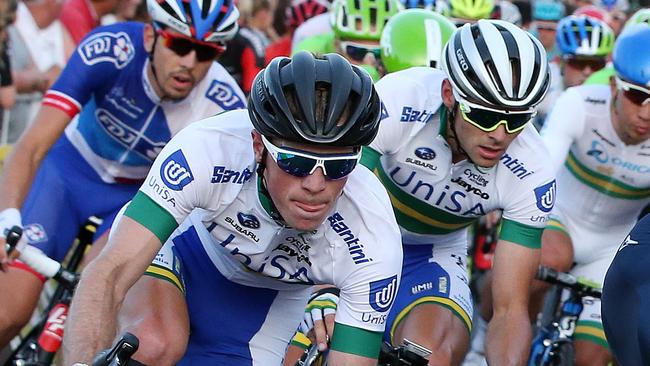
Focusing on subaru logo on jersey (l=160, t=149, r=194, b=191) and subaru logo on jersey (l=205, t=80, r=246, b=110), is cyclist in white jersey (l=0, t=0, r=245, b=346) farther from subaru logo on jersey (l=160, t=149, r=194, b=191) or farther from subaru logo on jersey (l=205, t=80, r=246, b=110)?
subaru logo on jersey (l=160, t=149, r=194, b=191)

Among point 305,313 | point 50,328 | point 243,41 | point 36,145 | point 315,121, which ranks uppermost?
point 315,121

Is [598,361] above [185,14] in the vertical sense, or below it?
below

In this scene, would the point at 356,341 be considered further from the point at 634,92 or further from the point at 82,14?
the point at 82,14

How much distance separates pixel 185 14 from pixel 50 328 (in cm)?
168

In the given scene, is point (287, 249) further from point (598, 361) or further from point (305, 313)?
point (598, 361)

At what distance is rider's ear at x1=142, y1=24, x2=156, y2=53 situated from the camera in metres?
6.15

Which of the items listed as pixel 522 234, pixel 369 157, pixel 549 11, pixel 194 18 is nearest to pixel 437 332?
pixel 522 234

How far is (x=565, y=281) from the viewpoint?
609cm

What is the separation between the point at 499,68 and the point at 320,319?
134cm

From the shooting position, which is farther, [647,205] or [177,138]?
[647,205]

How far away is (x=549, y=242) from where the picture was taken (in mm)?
7047

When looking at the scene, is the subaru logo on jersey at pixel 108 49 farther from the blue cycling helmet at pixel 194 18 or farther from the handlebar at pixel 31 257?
the handlebar at pixel 31 257

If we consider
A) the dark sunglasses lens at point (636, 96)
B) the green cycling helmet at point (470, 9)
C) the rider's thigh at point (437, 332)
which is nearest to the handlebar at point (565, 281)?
the rider's thigh at point (437, 332)

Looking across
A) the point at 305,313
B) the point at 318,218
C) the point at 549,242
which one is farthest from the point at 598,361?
the point at 318,218
